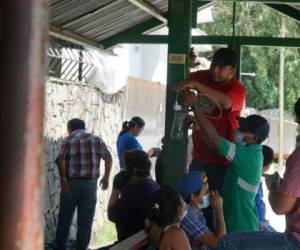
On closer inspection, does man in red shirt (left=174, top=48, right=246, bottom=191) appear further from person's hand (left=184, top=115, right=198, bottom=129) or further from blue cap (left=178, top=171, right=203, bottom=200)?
blue cap (left=178, top=171, right=203, bottom=200)

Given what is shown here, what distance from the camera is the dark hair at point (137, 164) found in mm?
5707

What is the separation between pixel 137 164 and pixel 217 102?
48.9 inches

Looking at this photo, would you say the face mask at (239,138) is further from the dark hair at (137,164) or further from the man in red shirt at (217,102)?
the dark hair at (137,164)

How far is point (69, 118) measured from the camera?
10.2 m

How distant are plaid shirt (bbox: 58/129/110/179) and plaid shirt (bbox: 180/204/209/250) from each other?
4573 millimetres

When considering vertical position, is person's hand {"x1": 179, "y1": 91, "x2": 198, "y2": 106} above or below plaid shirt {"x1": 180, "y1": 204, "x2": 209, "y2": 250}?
above

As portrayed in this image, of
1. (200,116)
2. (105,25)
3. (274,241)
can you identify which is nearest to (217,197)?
(200,116)

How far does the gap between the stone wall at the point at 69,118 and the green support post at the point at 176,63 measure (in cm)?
291

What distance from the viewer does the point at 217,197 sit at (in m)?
4.56

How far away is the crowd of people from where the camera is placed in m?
3.57

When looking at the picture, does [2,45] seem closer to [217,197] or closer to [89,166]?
[217,197]

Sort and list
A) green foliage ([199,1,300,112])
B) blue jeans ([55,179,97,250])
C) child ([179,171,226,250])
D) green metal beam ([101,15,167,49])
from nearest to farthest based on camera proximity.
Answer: child ([179,171,226,250]) → blue jeans ([55,179,97,250]) → green metal beam ([101,15,167,49]) → green foliage ([199,1,300,112])

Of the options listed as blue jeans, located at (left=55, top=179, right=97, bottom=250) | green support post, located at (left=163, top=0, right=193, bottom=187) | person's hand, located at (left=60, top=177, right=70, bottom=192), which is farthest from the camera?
blue jeans, located at (left=55, top=179, right=97, bottom=250)

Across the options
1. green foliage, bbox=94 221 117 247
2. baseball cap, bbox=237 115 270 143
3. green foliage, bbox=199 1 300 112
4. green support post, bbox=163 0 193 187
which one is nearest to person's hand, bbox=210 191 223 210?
baseball cap, bbox=237 115 270 143
